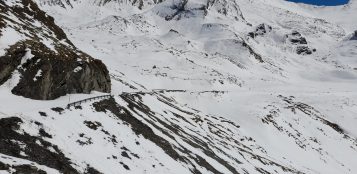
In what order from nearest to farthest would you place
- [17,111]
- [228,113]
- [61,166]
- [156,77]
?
[61,166], [17,111], [228,113], [156,77]

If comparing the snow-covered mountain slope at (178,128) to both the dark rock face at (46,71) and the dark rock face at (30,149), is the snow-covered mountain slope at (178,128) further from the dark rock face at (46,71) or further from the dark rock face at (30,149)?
the dark rock face at (46,71)

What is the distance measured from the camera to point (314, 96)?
132m

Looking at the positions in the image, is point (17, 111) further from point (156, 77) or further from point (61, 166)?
point (156, 77)

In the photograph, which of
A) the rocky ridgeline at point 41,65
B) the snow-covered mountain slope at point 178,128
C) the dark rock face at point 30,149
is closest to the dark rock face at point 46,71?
the rocky ridgeline at point 41,65

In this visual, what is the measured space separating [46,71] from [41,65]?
597mm

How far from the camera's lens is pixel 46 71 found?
122ft

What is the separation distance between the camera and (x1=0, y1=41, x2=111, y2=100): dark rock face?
35094mm

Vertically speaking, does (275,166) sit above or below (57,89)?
below

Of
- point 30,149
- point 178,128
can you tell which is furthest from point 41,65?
point 178,128

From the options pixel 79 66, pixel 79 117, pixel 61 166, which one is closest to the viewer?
pixel 61 166

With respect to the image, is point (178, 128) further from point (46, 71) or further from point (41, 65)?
point (41, 65)

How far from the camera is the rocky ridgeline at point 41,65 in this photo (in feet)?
116

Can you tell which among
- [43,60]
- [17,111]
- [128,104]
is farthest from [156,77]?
[17,111]

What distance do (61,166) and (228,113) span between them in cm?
6246
